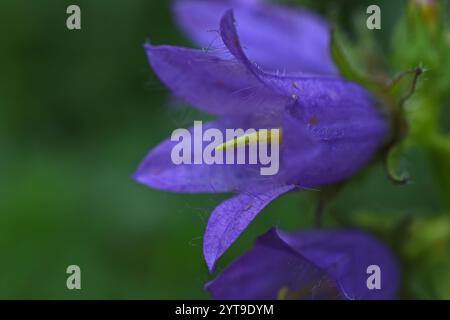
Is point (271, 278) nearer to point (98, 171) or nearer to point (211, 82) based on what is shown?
point (211, 82)

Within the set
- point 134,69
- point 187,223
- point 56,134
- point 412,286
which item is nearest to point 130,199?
point 187,223

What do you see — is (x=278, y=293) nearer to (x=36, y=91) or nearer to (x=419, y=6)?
(x=419, y=6)

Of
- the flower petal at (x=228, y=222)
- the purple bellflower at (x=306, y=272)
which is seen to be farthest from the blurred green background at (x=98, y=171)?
the flower petal at (x=228, y=222)

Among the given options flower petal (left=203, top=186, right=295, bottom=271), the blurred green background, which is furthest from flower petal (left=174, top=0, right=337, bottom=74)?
flower petal (left=203, top=186, right=295, bottom=271)

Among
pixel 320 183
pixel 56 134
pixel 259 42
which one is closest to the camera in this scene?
pixel 320 183

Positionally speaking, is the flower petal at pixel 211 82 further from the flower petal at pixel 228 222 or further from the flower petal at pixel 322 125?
the flower petal at pixel 228 222
